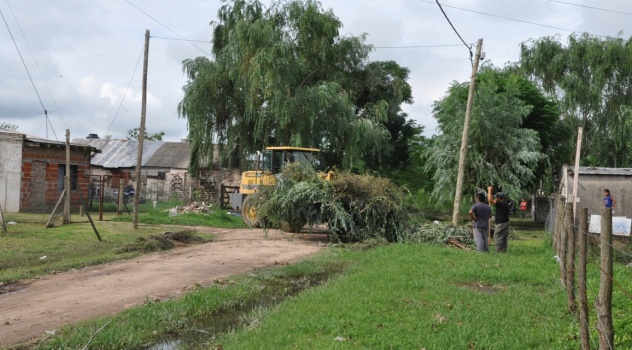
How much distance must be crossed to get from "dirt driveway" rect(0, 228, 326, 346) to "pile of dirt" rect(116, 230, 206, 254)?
18.0 inches

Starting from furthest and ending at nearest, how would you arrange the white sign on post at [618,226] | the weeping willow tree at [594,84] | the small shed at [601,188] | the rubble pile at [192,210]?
the weeping willow tree at [594,84] < the rubble pile at [192,210] < the small shed at [601,188] < the white sign on post at [618,226]

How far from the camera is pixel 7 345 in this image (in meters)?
7.11

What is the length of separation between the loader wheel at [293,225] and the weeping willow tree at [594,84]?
76.3 ft

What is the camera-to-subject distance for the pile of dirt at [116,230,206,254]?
53.1ft

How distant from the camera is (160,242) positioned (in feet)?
56.2

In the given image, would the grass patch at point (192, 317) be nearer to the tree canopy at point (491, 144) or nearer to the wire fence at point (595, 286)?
the wire fence at point (595, 286)

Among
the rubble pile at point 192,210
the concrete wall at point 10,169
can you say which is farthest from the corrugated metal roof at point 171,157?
the concrete wall at point 10,169

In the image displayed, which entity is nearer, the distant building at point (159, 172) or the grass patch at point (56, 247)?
the grass patch at point (56, 247)

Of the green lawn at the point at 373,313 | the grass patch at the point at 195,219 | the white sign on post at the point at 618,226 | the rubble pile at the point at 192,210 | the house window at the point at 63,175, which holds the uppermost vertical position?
the house window at the point at 63,175

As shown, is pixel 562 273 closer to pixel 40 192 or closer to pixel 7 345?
pixel 7 345

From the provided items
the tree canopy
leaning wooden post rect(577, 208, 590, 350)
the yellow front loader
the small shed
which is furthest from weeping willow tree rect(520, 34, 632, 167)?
leaning wooden post rect(577, 208, 590, 350)

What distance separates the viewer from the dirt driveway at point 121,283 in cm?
850

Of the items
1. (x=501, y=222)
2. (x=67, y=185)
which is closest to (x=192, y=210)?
(x=67, y=185)

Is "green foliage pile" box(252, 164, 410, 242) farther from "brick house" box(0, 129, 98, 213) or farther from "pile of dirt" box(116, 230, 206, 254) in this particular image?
Result: "brick house" box(0, 129, 98, 213)
